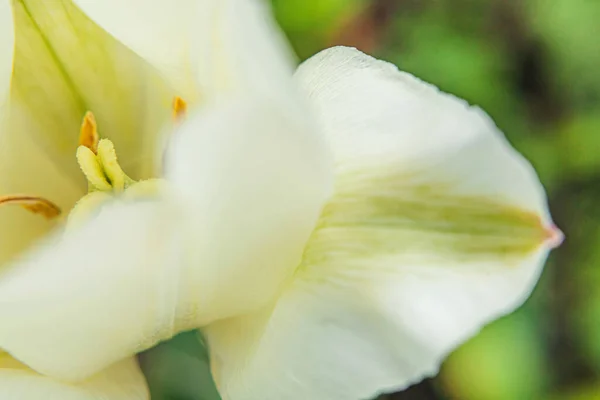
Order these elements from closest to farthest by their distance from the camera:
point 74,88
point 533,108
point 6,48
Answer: point 6,48
point 74,88
point 533,108

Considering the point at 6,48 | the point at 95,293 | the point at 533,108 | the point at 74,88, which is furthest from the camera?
the point at 533,108

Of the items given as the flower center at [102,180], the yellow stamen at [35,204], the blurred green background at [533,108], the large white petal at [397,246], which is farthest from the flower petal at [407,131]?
the blurred green background at [533,108]

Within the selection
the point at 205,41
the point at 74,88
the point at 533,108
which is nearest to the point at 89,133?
the point at 74,88

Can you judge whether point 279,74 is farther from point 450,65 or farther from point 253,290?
point 450,65

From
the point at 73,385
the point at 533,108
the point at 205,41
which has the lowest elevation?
the point at 533,108

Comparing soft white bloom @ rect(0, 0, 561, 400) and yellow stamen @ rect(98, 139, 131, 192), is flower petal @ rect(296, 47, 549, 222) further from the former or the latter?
yellow stamen @ rect(98, 139, 131, 192)

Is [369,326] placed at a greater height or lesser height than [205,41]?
lesser

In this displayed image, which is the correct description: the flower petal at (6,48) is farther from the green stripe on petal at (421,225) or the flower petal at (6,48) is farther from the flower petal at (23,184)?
the green stripe on petal at (421,225)

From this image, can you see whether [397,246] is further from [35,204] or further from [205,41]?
[35,204]
